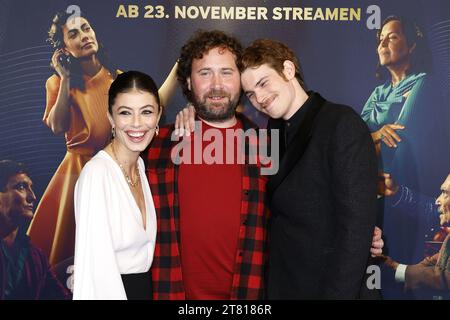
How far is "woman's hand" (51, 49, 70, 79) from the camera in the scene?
3236 millimetres

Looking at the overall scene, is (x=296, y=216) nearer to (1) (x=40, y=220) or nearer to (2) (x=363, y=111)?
(2) (x=363, y=111)

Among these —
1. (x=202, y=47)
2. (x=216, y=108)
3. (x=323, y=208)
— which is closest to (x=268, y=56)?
(x=216, y=108)

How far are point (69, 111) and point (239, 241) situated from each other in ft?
4.27

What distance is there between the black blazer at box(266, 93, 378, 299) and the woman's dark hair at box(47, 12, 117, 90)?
1351 millimetres

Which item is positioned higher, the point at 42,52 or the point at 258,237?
the point at 42,52

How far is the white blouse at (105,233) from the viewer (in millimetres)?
2191

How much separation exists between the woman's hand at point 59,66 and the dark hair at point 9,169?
552 millimetres

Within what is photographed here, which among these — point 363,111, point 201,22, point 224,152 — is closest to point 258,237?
point 224,152

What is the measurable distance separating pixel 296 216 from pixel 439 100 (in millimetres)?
1412

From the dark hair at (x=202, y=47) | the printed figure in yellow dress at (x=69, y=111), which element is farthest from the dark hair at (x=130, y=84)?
the printed figure in yellow dress at (x=69, y=111)

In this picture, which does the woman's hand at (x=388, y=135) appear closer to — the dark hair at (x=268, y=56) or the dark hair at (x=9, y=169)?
the dark hair at (x=268, y=56)

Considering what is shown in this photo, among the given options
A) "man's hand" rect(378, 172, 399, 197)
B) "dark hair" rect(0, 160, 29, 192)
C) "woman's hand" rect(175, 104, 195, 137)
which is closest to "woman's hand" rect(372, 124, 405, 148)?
"man's hand" rect(378, 172, 399, 197)

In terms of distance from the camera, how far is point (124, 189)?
2.34 metres

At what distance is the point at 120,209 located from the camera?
2.30 m
